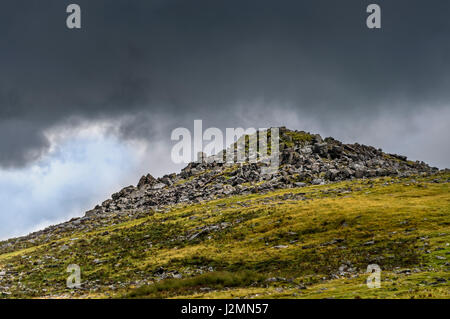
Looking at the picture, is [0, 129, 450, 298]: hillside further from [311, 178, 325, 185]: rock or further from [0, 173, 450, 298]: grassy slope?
[311, 178, 325, 185]: rock

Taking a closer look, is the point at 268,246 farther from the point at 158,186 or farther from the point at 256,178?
the point at 158,186

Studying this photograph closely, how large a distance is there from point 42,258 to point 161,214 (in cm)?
4080

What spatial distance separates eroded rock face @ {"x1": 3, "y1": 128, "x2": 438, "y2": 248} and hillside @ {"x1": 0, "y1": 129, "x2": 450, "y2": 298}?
4.64 ft

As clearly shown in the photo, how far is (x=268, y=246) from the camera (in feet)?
213

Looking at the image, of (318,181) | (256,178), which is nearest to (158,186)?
(256,178)

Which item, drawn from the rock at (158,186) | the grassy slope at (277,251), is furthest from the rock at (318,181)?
the rock at (158,186)

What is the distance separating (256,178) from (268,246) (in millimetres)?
88963

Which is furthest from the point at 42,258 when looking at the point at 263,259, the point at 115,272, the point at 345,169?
the point at 345,169

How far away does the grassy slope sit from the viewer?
40.5 metres

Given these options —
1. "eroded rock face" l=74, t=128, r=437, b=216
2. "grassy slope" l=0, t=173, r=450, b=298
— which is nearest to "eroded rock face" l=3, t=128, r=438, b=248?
"eroded rock face" l=74, t=128, r=437, b=216

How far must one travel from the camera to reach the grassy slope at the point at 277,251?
40.5 m

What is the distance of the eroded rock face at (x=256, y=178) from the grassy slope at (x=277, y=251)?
22892 millimetres

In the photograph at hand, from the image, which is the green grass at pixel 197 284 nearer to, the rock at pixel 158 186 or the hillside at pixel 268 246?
the hillside at pixel 268 246

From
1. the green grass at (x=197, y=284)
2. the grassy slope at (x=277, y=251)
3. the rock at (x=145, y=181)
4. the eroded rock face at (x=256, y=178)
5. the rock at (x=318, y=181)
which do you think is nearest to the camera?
the grassy slope at (x=277, y=251)
